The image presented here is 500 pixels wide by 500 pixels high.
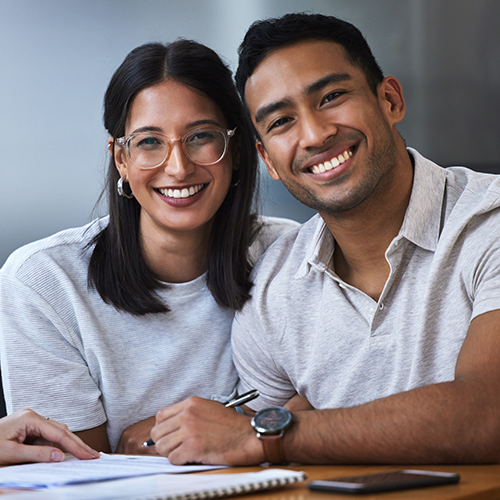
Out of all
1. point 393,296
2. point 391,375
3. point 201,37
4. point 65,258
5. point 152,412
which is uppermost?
point 201,37

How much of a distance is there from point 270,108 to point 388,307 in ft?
1.82

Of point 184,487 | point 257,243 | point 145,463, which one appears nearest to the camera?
point 184,487

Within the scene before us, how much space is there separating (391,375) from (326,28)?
34.2 inches

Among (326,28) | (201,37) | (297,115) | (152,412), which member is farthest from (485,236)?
(201,37)

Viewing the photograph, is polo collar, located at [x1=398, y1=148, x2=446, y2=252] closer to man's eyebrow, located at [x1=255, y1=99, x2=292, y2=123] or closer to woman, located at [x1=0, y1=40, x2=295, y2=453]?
man's eyebrow, located at [x1=255, y1=99, x2=292, y2=123]

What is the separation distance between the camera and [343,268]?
1.54 metres

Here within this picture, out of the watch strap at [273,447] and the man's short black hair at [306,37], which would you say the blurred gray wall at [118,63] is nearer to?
the man's short black hair at [306,37]

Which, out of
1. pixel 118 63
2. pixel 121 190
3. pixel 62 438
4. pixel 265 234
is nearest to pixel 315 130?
pixel 265 234

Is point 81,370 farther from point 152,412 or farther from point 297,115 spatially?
point 297,115

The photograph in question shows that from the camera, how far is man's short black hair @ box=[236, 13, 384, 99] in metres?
1.51

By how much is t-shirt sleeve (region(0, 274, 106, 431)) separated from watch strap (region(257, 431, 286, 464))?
68cm

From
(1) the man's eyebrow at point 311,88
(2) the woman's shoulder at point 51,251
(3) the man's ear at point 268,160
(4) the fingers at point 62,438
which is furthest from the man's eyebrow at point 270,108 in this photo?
(4) the fingers at point 62,438

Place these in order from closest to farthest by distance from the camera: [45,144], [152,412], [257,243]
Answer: [152,412], [257,243], [45,144]

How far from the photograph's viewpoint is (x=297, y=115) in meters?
1.46
